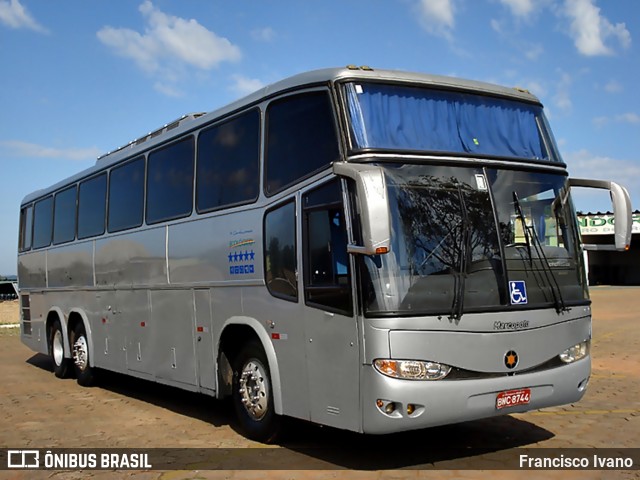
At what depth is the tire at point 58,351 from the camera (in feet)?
45.8

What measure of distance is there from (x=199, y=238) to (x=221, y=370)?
1651 mm

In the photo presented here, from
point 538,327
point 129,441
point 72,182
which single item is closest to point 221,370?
point 129,441

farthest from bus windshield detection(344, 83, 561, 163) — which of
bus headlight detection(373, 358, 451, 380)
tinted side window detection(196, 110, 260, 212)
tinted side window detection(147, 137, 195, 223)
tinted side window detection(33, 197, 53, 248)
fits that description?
tinted side window detection(33, 197, 53, 248)

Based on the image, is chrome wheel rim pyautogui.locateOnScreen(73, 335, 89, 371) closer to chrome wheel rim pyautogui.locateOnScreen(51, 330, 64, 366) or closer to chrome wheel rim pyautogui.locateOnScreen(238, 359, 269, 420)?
chrome wheel rim pyautogui.locateOnScreen(51, 330, 64, 366)

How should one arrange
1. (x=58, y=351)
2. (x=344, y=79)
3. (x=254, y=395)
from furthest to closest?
(x=58, y=351) < (x=254, y=395) < (x=344, y=79)

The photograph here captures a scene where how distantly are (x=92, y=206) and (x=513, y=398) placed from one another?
8687 millimetres

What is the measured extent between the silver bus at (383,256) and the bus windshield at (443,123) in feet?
0.06

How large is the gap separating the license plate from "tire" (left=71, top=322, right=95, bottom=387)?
8516 mm

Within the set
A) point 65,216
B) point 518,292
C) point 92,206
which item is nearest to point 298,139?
point 518,292

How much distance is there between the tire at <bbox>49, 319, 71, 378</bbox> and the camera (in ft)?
45.8

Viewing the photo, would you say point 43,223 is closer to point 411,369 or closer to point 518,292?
point 411,369

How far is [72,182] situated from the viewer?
13.9 m

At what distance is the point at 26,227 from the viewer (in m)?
16.5

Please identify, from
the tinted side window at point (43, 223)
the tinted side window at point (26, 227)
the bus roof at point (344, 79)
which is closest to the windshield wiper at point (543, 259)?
the bus roof at point (344, 79)
